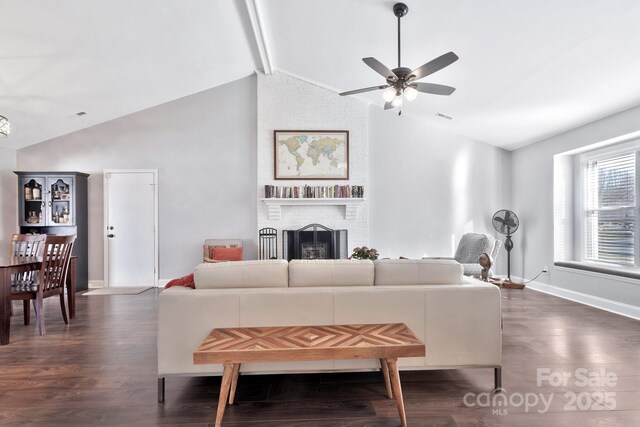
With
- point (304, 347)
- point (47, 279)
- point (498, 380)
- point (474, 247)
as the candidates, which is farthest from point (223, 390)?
point (474, 247)

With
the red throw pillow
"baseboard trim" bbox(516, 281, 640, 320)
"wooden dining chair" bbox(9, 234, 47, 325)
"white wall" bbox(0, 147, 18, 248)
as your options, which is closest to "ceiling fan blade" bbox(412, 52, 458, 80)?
"baseboard trim" bbox(516, 281, 640, 320)

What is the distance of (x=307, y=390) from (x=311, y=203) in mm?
3912

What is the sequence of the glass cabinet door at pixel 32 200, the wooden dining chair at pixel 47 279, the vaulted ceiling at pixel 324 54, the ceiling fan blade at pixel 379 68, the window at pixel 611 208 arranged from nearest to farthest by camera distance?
the ceiling fan blade at pixel 379 68 → the vaulted ceiling at pixel 324 54 → the wooden dining chair at pixel 47 279 → the window at pixel 611 208 → the glass cabinet door at pixel 32 200

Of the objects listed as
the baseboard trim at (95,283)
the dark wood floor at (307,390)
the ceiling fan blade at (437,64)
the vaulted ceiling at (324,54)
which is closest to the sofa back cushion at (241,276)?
the dark wood floor at (307,390)

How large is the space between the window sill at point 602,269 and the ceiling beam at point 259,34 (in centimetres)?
534

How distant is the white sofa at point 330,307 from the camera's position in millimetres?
2031

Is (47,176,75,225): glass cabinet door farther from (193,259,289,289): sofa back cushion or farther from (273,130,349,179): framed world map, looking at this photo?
(193,259,289,289): sofa back cushion

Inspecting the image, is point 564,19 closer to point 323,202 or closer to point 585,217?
point 585,217

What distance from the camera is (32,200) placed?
5430 millimetres

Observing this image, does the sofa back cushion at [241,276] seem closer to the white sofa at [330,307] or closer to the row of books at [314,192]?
the white sofa at [330,307]

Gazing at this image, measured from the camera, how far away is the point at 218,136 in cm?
596

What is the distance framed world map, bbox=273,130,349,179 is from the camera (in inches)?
232

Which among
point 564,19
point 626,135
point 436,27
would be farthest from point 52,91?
point 626,135

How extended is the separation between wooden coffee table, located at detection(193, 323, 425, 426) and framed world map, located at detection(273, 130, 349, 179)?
14.0 ft
